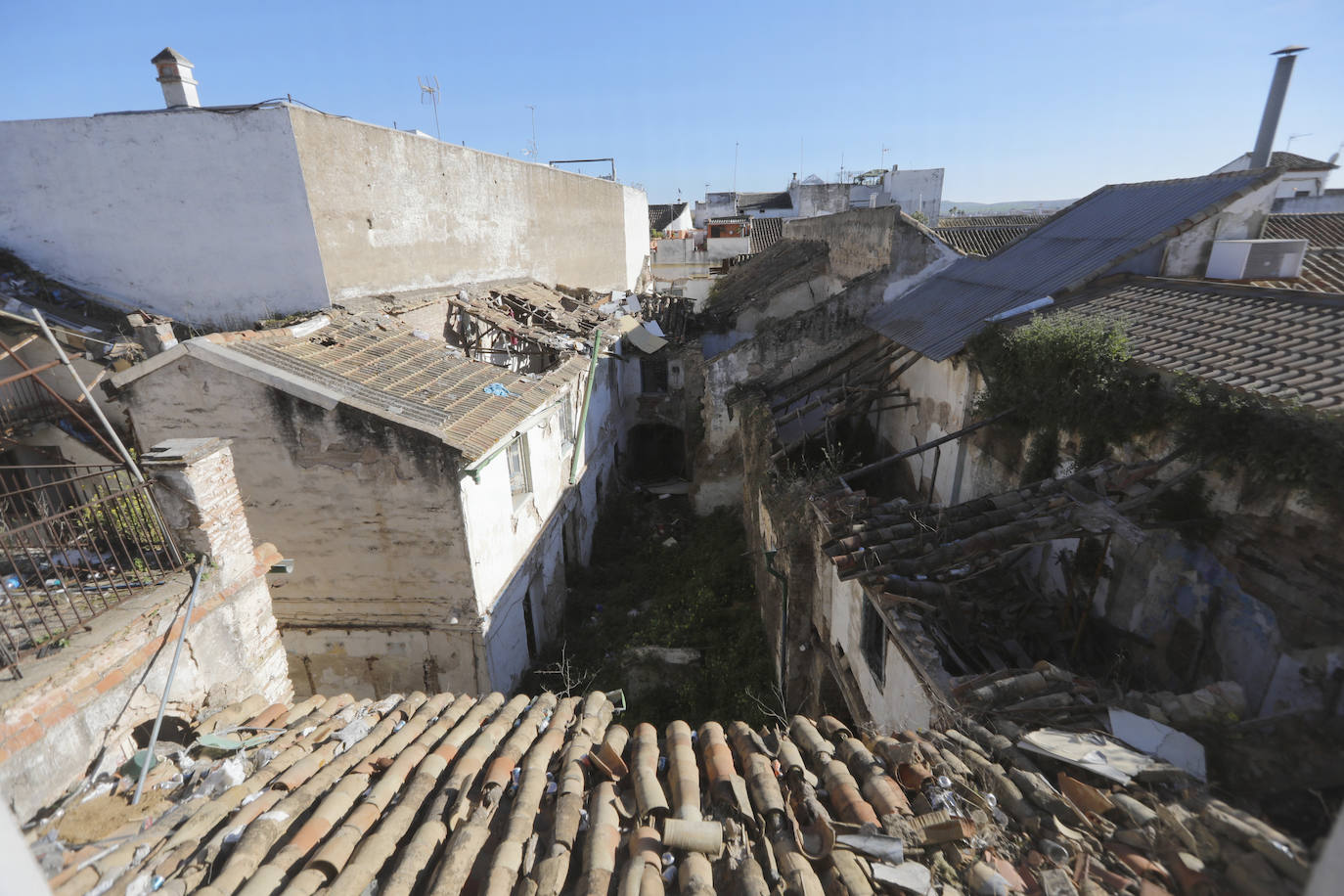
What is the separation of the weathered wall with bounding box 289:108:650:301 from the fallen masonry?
10150 millimetres

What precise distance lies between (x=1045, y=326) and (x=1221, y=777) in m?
5.00

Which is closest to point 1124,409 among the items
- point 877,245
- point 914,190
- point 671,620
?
point 671,620

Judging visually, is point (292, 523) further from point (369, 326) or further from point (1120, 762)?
point (1120, 762)

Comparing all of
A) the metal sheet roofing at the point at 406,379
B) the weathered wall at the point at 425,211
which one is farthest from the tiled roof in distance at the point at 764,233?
the metal sheet roofing at the point at 406,379

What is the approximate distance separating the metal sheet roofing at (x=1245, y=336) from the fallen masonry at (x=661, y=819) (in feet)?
11.2

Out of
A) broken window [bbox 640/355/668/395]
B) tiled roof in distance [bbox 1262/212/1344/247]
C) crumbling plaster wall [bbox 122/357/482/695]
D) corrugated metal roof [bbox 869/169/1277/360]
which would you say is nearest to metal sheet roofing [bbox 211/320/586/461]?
crumbling plaster wall [bbox 122/357/482/695]

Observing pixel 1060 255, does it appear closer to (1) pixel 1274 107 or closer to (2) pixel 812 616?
(1) pixel 1274 107

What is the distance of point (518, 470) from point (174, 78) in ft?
32.9

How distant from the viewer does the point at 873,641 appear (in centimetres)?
771

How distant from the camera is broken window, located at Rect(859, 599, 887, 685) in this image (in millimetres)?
7469

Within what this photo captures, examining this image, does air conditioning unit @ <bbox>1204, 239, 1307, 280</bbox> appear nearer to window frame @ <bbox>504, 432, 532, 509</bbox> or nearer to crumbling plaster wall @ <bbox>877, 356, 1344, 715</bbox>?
crumbling plaster wall @ <bbox>877, 356, 1344, 715</bbox>

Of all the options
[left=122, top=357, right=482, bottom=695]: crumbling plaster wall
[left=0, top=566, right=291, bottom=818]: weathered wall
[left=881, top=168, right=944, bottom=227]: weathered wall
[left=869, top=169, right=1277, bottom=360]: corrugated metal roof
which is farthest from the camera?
[left=881, top=168, right=944, bottom=227]: weathered wall

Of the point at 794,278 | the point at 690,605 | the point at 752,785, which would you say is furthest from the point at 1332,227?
the point at 752,785

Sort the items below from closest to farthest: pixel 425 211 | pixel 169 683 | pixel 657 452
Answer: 1. pixel 169 683
2. pixel 425 211
3. pixel 657 452
